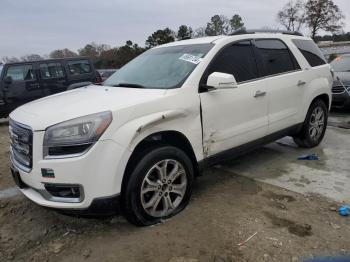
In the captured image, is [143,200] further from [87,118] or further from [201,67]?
[201,67]

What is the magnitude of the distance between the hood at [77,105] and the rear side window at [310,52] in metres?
2.85

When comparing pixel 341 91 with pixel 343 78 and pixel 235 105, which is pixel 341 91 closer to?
pixel 343 78

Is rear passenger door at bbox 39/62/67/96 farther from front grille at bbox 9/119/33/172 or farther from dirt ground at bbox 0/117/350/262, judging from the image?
front grille at bbox 9/119/33/172

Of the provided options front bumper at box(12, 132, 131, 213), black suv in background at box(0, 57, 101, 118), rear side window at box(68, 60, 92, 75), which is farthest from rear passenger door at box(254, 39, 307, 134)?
rear side window at box(68, 60, 92, 75)

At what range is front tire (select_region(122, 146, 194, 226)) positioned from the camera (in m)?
3.11

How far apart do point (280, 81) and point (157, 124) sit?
2.18m

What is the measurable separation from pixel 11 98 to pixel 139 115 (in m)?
8.26

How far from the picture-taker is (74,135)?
2865mm

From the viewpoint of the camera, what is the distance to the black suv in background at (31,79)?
32.8 ft

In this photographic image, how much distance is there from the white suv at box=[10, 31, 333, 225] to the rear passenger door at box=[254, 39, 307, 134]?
0.6 inches

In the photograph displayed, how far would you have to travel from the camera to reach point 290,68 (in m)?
4.93

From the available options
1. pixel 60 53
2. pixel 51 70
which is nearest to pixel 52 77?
pixel 51 70

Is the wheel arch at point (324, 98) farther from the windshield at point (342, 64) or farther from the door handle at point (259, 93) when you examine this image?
the windshield at point (342, 64)

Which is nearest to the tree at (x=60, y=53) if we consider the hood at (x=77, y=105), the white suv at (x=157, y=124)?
the white suv at (x=157, y=124)
